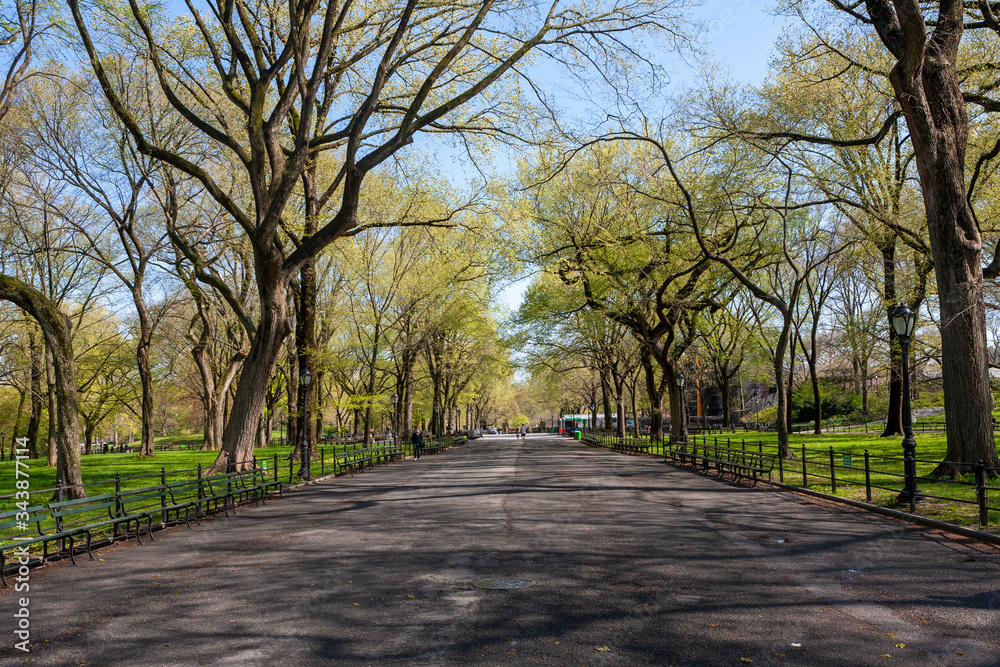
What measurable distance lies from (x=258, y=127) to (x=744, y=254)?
20520mm

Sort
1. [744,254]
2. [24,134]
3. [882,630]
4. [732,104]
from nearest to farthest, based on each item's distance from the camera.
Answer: [882,630] < [732,104] < [24,134] < [744,254]

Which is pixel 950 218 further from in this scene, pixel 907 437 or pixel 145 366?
pixel 145 366

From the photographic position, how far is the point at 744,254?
28.8 metres

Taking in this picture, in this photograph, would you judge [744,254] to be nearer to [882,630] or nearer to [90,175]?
[882,630]

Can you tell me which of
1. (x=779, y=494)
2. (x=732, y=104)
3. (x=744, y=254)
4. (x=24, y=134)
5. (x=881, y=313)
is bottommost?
(x=779, y=494)

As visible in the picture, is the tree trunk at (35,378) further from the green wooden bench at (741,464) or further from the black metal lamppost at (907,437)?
the black metal lamppost at (907,437)

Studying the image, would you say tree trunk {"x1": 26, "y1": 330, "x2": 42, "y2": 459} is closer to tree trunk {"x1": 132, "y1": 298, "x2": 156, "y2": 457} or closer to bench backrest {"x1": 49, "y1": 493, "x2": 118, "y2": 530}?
tree trunk {"x1": 132, "y1": 298, "x2": 156, "y2": 457}

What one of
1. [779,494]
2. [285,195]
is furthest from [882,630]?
[285,195]

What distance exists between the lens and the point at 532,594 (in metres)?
6.95

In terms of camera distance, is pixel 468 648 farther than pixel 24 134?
No

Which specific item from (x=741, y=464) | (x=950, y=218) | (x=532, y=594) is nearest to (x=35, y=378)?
(x=741, y=464)

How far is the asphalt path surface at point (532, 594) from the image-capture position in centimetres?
535

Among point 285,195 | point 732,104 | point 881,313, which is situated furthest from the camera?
point 881,313

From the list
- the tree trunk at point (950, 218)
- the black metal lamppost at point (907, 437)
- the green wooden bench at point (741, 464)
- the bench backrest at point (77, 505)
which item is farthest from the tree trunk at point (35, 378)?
the tree trunk at point (950, 218)
